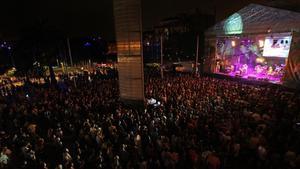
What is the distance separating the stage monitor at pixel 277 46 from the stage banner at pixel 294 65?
5.56 ft

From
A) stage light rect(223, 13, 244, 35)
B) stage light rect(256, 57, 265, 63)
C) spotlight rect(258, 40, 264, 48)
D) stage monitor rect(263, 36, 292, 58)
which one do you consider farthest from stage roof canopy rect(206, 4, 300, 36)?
stage light rect(256, 57, 265, 63)

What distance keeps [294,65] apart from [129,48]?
35.2ft

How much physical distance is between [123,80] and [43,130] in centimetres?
478

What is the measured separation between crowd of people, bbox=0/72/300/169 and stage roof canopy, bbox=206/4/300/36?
5.86m

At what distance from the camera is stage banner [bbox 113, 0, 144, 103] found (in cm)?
1180

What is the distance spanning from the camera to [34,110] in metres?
11.2

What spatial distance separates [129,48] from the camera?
40.9ft

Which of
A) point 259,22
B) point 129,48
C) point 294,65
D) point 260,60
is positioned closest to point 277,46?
point 259,22

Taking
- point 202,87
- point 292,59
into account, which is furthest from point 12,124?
point 292,59

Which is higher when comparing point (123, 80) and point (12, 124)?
point (123, 80)

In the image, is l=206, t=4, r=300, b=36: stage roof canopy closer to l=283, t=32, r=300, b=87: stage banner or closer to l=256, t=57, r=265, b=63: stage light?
l=283, t=32, r=300, b=87: stage banner

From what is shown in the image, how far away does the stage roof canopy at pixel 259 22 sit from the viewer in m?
15.4

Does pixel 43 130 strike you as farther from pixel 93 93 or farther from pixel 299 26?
pixel 299 26

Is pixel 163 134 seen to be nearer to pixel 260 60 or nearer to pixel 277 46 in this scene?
pixel 277 46
